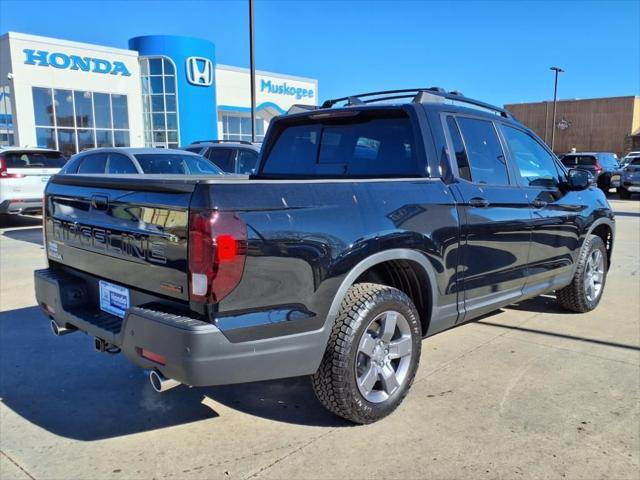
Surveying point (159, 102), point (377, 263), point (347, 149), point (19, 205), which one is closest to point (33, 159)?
point (19, 205)

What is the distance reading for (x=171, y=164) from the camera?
9.30 meters

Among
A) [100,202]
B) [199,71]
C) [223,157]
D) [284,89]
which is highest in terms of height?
[199,71]

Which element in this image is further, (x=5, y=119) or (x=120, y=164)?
(x=5, y=119)

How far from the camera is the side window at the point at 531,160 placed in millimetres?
4551

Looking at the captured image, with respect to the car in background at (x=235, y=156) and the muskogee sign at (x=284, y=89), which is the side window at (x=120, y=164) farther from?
the muskogee sign at (x=284, y=89)

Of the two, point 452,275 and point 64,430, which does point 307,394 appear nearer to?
point 452,275

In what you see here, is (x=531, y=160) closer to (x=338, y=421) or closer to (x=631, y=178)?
(x=338, y=421)

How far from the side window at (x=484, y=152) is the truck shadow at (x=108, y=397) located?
202 cm

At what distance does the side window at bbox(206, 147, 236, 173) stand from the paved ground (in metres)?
7.07

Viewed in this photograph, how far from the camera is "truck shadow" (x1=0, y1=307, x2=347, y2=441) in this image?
11.0 ft

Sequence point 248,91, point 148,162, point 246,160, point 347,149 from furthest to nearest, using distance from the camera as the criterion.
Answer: point 248,91, point 246,160, point 148,162, point 347,149

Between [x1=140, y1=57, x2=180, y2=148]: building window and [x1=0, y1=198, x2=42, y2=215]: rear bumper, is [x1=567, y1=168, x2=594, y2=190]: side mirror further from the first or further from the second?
[x1=140, y1=57, x2=180, y2=148]: building window

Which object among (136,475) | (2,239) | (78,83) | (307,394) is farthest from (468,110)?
(78,83)

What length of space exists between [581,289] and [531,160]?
Result: 150 cm
